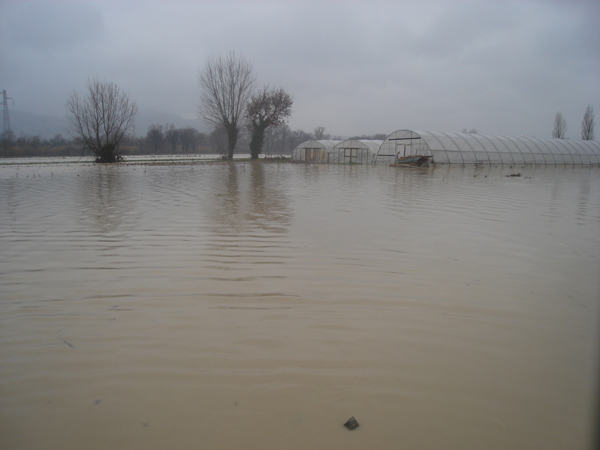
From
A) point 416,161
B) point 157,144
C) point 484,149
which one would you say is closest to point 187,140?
point 157,144

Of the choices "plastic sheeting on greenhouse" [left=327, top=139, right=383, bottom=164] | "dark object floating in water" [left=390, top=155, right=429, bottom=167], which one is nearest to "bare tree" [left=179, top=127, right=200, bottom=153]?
"plastic sheeting on greenhouse" [left=327, top=139, right=383, bottom=164]

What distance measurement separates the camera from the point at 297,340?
2.66 meters

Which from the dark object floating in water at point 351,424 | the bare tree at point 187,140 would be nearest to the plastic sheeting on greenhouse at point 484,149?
the dark object floating in water at point 351,424

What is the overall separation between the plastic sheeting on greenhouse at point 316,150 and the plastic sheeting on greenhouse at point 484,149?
7.31 m

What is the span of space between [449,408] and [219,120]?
145 feet

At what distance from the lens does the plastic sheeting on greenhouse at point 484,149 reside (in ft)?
100

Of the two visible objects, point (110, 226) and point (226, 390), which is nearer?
point (226, 390)

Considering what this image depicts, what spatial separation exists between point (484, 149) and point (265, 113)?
82.6 ft

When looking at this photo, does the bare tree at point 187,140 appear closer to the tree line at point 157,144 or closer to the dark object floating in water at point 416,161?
the tree line at point 157,144

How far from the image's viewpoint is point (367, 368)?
2361 mm

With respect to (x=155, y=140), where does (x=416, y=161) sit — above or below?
below

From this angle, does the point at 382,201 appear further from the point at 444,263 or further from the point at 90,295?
the point at 90,295

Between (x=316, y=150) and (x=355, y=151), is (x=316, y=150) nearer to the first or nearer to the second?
(x=316, y=150)

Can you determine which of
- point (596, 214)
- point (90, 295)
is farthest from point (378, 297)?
point (596, 214)
